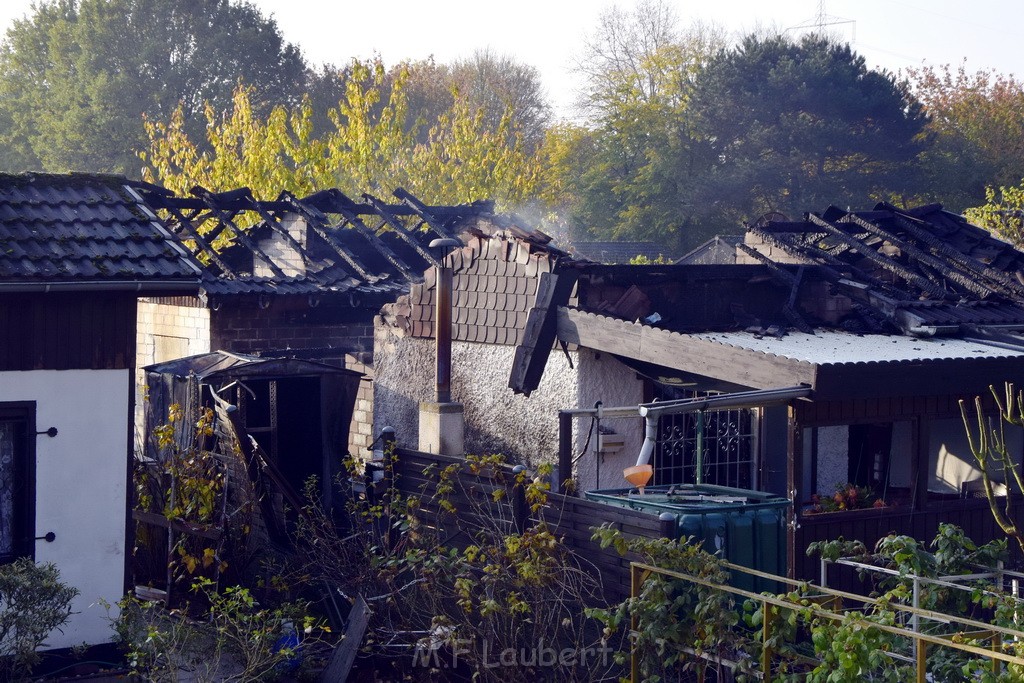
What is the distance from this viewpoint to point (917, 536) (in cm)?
987

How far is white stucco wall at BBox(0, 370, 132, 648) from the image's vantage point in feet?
26.2

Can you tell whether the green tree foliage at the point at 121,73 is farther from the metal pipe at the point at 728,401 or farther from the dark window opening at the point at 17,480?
the metal pipe at the point at 728,401

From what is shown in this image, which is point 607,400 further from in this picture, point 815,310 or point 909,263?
point 909,263

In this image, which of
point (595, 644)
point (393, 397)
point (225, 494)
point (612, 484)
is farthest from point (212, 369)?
point (595, 644)

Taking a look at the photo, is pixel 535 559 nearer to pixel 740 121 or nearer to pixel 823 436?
pixel 823 436

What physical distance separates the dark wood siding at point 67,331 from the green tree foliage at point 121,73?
135 feet

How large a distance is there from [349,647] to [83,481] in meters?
2.31

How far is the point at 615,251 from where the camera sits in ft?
137

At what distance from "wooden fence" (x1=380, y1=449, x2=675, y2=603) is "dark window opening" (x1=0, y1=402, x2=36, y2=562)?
2.93 metres

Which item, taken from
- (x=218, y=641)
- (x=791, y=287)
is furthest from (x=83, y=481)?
(x=791, y=287)

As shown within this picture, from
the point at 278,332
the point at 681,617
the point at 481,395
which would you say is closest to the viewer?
the point at 681,617

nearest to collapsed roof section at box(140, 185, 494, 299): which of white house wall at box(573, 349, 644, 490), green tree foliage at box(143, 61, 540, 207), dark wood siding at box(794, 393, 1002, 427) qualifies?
white house wall at box(573, 349, 644, 490)

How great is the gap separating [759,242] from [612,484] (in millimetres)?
3948

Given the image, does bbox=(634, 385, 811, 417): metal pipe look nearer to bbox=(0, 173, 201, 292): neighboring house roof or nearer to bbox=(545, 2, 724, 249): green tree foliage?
bbox=(0, 173, 201, 292): neighboring house roof
